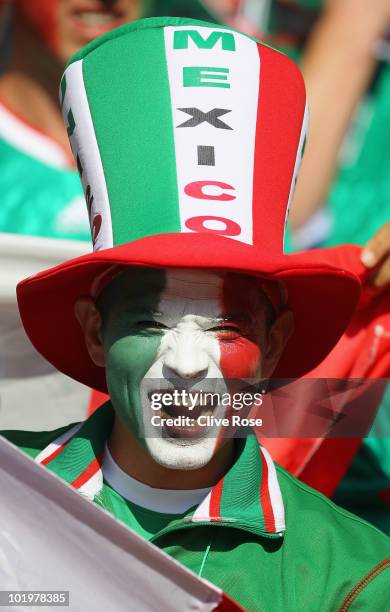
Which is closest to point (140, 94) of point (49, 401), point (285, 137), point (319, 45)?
point (285, 137)

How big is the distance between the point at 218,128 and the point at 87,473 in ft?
1.52

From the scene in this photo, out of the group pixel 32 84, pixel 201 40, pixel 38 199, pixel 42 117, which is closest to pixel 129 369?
pixel 201 40

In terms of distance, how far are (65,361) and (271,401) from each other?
301 mm

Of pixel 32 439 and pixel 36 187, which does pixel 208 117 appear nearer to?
pixel 32 439

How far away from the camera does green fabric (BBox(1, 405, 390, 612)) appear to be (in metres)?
1.32

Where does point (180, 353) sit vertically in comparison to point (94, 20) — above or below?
below

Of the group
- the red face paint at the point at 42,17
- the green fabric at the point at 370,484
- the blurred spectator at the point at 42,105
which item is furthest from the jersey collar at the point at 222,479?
the red face paint at the point at 42,17

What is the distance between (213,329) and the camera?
1.34m

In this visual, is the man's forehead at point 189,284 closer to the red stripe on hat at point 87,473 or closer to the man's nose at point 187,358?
the man's nose at point 187,358

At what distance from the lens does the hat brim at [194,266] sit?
128 cm

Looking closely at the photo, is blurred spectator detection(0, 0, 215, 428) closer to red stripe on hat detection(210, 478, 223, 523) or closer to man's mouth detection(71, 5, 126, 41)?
man's mouth detection(71, 5, 126, 41)

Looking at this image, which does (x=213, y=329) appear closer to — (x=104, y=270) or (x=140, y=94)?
(x=104, y=270)

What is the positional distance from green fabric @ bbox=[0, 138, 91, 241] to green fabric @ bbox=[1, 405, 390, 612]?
1.87 metres

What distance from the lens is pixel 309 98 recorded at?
3.90 m
